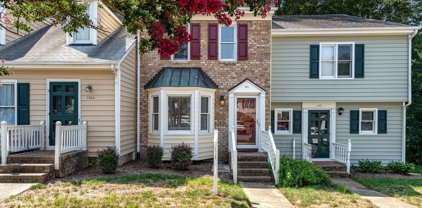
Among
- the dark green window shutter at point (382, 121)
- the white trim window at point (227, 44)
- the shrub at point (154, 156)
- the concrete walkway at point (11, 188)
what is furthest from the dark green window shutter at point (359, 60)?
the concrete walkway at point (11, 188)

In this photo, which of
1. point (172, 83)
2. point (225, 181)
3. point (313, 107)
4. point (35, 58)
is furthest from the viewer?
point (313, 107)

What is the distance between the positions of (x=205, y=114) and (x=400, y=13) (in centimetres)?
1628

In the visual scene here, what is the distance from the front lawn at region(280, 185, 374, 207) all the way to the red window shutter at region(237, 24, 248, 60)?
5462 mm

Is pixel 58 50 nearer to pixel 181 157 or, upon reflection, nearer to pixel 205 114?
pixel 205 114

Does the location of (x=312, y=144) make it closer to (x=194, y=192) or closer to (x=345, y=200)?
(x=345, y=200)

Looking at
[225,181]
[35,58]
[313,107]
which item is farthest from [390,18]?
[35,58]

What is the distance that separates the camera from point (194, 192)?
675 cm

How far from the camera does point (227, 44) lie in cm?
1130

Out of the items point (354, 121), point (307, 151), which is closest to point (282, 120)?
point (307, 151)

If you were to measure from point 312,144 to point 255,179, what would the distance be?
15.5 ft

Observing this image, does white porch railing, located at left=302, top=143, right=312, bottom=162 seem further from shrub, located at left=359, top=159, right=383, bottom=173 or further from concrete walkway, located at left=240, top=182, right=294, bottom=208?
concrete walkway, located at left=240, top=182, right=294, bottom=208

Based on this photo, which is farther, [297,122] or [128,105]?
[297,122]

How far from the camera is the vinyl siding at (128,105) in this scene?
10.1 meters

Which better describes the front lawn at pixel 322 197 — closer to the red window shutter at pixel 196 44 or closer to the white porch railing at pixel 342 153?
the white porch railing at pixel 342 153
